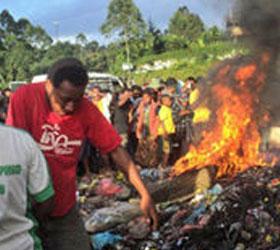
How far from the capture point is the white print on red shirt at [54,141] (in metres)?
4.40

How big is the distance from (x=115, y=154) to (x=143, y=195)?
44 centimetres

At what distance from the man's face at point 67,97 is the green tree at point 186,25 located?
4758 cm

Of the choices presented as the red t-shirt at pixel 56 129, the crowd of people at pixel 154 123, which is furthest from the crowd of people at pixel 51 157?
the crowd of people at pixel 154 123

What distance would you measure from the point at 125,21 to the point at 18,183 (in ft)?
142

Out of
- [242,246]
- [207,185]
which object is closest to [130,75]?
[207,185]

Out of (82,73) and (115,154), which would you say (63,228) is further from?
(82,73)

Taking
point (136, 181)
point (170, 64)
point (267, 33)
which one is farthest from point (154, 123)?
point (170, 64)

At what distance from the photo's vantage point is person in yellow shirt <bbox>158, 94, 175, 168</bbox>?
13314mm

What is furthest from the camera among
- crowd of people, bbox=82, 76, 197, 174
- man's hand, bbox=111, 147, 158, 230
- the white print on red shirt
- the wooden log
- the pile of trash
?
crowd of people, bbox=82, 76, 197, 174

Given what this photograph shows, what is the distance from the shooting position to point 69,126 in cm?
449

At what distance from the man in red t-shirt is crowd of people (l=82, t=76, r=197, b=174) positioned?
8.67 meters

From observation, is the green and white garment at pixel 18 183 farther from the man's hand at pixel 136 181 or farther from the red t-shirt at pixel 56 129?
the man's hand at pixel 136 181

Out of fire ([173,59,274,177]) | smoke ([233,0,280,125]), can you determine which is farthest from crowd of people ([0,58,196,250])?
smoke ([233,0,280,125])

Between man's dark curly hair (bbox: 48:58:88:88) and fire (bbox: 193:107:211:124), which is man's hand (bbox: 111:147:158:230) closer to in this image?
man's dark curly hair (bbox: 48:58:88:88)
